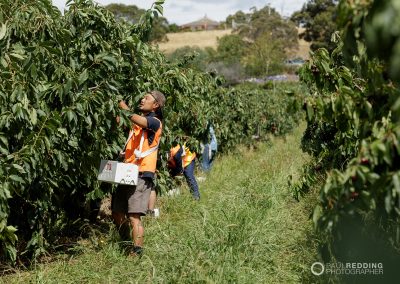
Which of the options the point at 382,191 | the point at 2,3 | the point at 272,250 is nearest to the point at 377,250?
the point at 272,250

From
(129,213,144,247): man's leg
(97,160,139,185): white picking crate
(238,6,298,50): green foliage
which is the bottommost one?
(129,213,144,247): man's leg

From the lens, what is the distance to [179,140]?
263 inches

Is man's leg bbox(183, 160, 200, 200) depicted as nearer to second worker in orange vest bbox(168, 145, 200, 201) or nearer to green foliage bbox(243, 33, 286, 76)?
second worker in orange vest bbox(168, 145, 200, 201)

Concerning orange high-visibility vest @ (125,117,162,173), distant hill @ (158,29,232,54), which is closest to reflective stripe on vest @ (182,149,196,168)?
orange high-visibility vest @ (125,117,162,173)

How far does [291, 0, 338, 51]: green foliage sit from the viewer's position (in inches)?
2031

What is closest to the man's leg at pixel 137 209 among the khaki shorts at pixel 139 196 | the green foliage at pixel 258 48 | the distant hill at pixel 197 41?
the khaki shorts at pixel 139 196

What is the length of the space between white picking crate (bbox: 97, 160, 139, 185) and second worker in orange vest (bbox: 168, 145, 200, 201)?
2.59 metres

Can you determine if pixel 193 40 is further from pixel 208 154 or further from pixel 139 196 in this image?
pixel 139 196

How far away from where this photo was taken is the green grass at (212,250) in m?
3.90

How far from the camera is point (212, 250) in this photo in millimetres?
4242

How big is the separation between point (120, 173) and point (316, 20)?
52.0m

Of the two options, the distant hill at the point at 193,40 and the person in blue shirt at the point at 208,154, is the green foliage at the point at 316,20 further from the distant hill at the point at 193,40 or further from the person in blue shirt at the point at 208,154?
the person in blue shirt at the point at 208,154

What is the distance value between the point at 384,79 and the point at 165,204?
15.0 feet

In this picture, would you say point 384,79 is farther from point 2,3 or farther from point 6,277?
point 6,277
